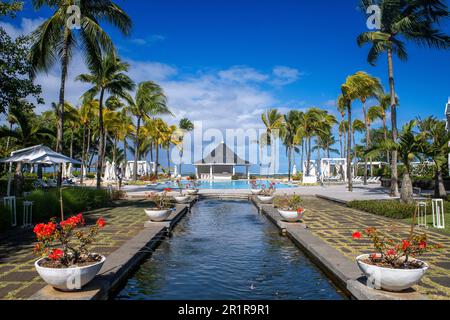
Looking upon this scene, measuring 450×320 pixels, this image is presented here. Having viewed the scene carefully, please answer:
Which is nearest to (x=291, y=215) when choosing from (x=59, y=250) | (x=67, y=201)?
(x=59, y=250)

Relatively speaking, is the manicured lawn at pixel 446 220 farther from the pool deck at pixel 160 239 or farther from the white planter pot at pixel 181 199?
the white planter pot at pixel 181 199

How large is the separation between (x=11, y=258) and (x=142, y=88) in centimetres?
3108

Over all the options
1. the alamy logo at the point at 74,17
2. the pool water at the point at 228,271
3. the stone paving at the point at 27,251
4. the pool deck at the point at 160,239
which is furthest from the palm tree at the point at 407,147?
the alamy logo at the point at 74,17

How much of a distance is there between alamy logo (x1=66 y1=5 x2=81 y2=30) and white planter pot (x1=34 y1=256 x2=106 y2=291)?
12871 millimetres

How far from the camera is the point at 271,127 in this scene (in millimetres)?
47344

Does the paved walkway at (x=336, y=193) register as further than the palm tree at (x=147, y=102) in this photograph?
No

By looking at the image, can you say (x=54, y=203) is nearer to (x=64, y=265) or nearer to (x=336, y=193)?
(x=64, y=265)

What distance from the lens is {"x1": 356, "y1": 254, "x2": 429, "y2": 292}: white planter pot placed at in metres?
4.25

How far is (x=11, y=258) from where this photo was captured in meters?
6.64

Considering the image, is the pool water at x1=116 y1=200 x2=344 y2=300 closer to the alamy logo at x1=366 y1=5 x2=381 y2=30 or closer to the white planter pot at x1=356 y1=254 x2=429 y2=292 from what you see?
the white planter pot at x1=356 y1=254 x2=429 y2=292

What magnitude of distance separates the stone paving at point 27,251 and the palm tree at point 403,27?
42.6 ft

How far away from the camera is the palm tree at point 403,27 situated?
1639 cm

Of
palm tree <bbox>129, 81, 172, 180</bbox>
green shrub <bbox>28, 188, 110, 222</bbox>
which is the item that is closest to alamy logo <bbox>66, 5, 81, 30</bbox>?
green shrub <bbox>28, 188, 110, 222</bbox>

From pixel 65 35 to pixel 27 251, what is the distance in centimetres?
1125
